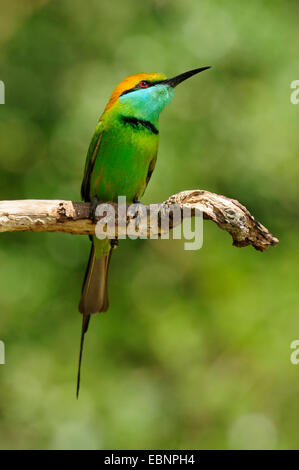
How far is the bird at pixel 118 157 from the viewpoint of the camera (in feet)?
11.5

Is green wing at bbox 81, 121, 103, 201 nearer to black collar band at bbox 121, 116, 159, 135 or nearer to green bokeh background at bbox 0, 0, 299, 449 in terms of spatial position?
black collar band at bbox 121, 116, 159, 135

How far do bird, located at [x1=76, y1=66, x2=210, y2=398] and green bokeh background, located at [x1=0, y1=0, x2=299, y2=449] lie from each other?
25.3 inches

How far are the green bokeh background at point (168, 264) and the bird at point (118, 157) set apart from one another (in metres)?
0.64

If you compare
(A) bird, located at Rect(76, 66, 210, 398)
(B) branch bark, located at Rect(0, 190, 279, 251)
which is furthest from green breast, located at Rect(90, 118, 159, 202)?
(B) branch bark, located at Rect(0, 190, 279, 251)

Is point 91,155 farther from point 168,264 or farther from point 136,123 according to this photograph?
point 168,264

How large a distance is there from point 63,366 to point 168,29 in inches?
87.5

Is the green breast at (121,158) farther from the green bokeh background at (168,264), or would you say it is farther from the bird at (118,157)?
the green bokeh background at (168,264)

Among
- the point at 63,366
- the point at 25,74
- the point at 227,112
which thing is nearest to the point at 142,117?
the point at 227,112

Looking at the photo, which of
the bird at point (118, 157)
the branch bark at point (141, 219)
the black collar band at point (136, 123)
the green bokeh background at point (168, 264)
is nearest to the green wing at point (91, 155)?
the bird at point (118, 157)

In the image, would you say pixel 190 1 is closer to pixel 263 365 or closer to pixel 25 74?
pixel 25 74

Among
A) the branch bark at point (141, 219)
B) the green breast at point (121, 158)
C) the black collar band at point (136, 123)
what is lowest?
the branch bark at point (141, 219)

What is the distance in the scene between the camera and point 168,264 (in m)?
4.76

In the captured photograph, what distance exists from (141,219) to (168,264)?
1.71 meters

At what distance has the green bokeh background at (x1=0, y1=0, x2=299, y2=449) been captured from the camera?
424 cm
